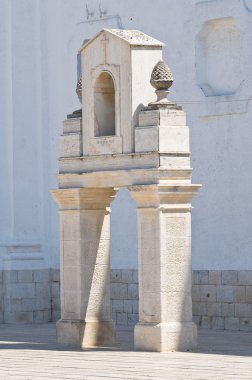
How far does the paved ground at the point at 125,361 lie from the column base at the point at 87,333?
0.19m

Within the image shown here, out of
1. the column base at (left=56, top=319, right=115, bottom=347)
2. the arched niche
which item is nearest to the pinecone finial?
the arched niche

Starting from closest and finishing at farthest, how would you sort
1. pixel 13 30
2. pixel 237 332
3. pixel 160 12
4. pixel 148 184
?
pixel 148 184 < pixel 237 332 < pixel 160 12 < pixel 13 30

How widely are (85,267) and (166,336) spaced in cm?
188

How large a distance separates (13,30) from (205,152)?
178 inches

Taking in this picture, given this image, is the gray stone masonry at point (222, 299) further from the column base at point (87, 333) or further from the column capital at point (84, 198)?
the column capital at point (84, 198)

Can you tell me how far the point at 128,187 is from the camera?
1831 centimetres

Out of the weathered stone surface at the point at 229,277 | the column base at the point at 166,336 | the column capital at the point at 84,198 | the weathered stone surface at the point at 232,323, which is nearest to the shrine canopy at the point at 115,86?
the column capital at the point at 84,198

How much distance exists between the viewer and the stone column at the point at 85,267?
19234 millimetres

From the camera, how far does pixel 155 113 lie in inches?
717

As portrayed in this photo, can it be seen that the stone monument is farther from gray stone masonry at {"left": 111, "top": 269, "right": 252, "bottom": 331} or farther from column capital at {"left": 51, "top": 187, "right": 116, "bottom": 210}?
gray stone masonry at {"left": 111, "top": 269, "right": 252, "bottom": 331}

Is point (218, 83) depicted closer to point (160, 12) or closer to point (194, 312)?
point (160, 12)

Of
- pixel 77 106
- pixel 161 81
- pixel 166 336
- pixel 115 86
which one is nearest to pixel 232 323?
pixel 166 336

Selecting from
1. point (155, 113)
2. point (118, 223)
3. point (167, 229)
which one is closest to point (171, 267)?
point (167, 229)

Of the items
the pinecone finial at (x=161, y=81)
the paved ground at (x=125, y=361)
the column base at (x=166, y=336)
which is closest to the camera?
the paved ground at (x=125, y=361)
